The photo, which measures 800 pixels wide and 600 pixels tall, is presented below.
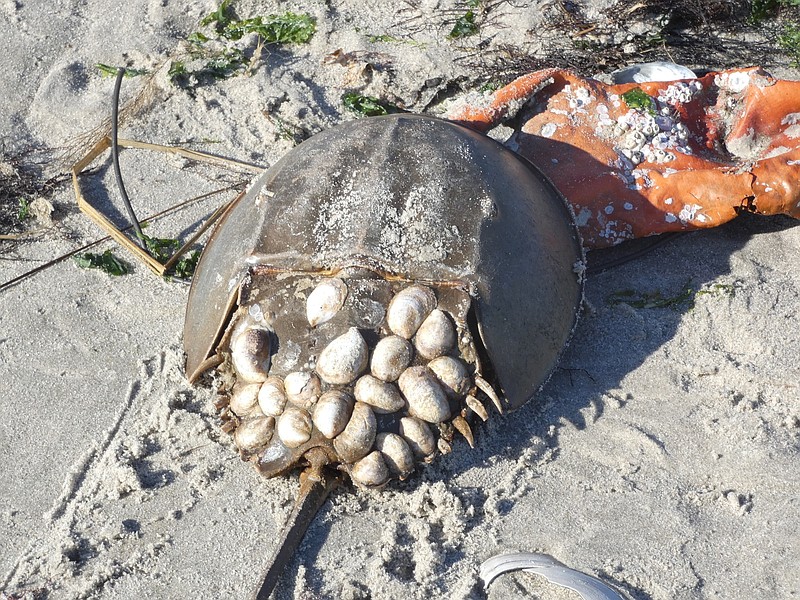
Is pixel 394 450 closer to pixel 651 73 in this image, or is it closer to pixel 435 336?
pixel 435 336

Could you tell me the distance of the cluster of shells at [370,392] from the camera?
7.25 feet

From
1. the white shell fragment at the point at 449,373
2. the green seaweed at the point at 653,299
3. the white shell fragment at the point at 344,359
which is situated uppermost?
the white shell fragment at the point at 344,359

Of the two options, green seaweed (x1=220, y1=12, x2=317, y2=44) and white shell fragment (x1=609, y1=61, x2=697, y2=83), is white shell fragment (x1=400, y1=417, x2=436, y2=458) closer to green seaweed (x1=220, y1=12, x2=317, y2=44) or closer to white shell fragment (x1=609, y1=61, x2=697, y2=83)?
white shell fragment (x1=609, y1=61, x2=697, y2=83)

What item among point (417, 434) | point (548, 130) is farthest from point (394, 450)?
point (548, 130)

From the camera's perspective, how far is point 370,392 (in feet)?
7.24

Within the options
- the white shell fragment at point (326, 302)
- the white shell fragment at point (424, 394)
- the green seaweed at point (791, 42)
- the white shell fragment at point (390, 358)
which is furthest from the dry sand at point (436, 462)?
the green seaweed at point (791, 42)

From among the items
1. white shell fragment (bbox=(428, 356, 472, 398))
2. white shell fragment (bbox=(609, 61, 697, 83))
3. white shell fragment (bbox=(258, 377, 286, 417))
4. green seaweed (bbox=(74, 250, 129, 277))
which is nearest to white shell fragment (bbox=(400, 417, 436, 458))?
white shell fragment (bbox=(428, 356, 472, 398))

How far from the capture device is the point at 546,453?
2514 mm

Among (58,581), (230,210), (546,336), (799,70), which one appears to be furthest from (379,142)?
(799,70)

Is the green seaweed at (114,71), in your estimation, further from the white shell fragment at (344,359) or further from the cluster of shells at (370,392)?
the white shell fragment at (344,359)

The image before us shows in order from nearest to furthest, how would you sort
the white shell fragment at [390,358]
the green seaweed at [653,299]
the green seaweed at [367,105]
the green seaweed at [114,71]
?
the white shell fragment at [390,358] < the green seaweed at [653,299] < the green seaweed at [367,105] < the green seaweed at [114,71]

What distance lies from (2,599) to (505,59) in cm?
298

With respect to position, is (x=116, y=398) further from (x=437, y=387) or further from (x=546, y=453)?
(x=546, y=453)

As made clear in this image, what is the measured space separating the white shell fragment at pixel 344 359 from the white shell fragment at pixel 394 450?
18cm
